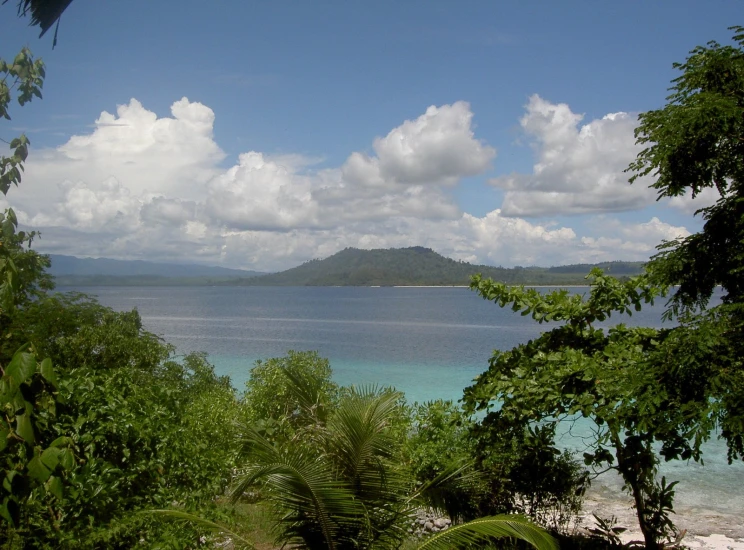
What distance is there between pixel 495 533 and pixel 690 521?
37.0 feet

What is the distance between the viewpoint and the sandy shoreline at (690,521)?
12.1m

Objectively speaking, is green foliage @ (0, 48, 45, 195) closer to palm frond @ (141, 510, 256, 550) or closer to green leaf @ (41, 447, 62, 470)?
green leaf @ (41, 447, 62, 470)

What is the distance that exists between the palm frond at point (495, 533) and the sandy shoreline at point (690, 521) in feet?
25.0

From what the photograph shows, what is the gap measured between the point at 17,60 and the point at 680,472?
64.5 ft

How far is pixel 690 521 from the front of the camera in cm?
1387

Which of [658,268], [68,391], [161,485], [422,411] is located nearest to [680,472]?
[422,411]

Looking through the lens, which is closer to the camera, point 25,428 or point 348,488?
point 25,428

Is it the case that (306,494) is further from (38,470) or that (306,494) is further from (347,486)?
(38,470)

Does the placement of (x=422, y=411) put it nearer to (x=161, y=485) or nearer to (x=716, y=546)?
(x=161, y=485)

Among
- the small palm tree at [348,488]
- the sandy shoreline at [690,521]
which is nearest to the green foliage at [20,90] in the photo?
the small palm tree at [348,488]

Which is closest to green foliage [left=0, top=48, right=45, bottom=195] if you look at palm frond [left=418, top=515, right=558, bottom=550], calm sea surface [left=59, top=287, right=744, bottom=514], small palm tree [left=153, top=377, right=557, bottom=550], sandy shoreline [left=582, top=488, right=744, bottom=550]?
small palm tree [left=153, top=377, right=557, bottom=550]

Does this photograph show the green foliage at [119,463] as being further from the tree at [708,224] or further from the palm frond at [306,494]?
the tree at [708,224]

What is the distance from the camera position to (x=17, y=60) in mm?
2518

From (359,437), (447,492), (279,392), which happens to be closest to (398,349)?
Result: (279,392)
